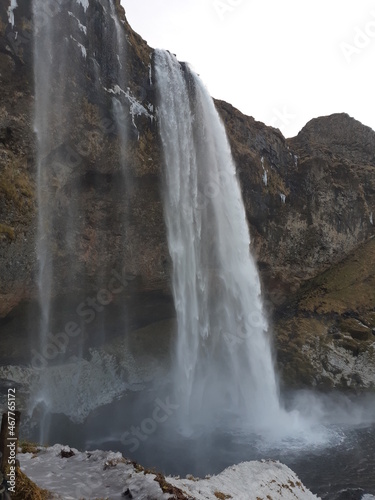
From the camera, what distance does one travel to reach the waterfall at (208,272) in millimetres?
23500

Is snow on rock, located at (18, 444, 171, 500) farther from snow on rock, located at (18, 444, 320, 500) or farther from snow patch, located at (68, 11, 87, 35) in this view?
snow patch, located at (68, 11, 87, 35)

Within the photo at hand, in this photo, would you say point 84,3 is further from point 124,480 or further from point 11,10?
point 124,480

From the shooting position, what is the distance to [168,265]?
24.7 meters

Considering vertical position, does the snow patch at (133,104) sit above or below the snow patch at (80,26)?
below

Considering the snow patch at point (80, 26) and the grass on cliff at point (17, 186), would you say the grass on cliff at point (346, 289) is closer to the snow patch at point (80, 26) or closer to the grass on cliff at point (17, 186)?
the grass on cliff at point (17, 186)

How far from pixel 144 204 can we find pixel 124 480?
693 inches

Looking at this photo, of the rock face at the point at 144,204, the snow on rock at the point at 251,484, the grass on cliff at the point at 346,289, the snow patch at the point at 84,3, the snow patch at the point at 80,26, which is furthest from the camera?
the grass on cliff at the point at 346,289

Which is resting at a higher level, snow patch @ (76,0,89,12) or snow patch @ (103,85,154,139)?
snow patch @ (76,0,89,12)

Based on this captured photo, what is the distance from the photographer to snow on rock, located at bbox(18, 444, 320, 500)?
6.84 m

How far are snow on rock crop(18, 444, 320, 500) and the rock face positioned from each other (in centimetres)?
1224

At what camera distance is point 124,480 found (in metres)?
7.36

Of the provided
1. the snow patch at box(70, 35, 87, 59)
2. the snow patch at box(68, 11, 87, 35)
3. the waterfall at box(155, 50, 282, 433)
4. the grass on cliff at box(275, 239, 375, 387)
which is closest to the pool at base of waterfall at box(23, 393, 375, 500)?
the waterfall at box(155, 50, 282, 433)

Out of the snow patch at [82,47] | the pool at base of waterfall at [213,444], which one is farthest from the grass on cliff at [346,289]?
the snow patch at [82,47]

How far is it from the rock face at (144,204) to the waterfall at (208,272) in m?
1.33
